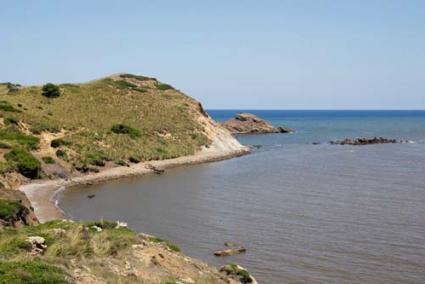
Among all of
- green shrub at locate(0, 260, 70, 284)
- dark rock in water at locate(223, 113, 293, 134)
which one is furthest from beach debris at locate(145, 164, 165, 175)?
dark rock in water at locate(223, 113, 293, 134)

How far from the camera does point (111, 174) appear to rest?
55.7 metres

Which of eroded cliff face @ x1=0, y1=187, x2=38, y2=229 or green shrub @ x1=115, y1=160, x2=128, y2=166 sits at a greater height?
eroded cliff face @ x1=0, y1=187, x2=38, y2=229

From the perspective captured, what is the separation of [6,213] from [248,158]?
170 ft

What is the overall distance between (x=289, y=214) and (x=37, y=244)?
72.7ft

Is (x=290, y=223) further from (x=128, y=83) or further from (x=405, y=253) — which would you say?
(x=128, y=83)

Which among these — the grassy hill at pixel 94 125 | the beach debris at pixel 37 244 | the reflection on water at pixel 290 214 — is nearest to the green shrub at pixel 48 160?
the grassy hill at pixel 94 125

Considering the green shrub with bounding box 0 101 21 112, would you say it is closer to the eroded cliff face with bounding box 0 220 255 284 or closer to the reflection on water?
the reflection on water

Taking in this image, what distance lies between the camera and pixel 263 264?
2534cm

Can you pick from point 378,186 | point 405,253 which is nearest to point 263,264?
point 405,253

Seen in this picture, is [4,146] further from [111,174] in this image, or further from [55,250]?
[55,250]

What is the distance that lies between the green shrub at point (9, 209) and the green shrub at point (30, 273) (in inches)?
585

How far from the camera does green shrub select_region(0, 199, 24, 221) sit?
1097 inches

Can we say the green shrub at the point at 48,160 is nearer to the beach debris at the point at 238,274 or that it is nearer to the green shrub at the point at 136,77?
the beach debris at the point at 238,274

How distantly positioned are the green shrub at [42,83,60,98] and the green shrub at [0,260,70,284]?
74849 mm
